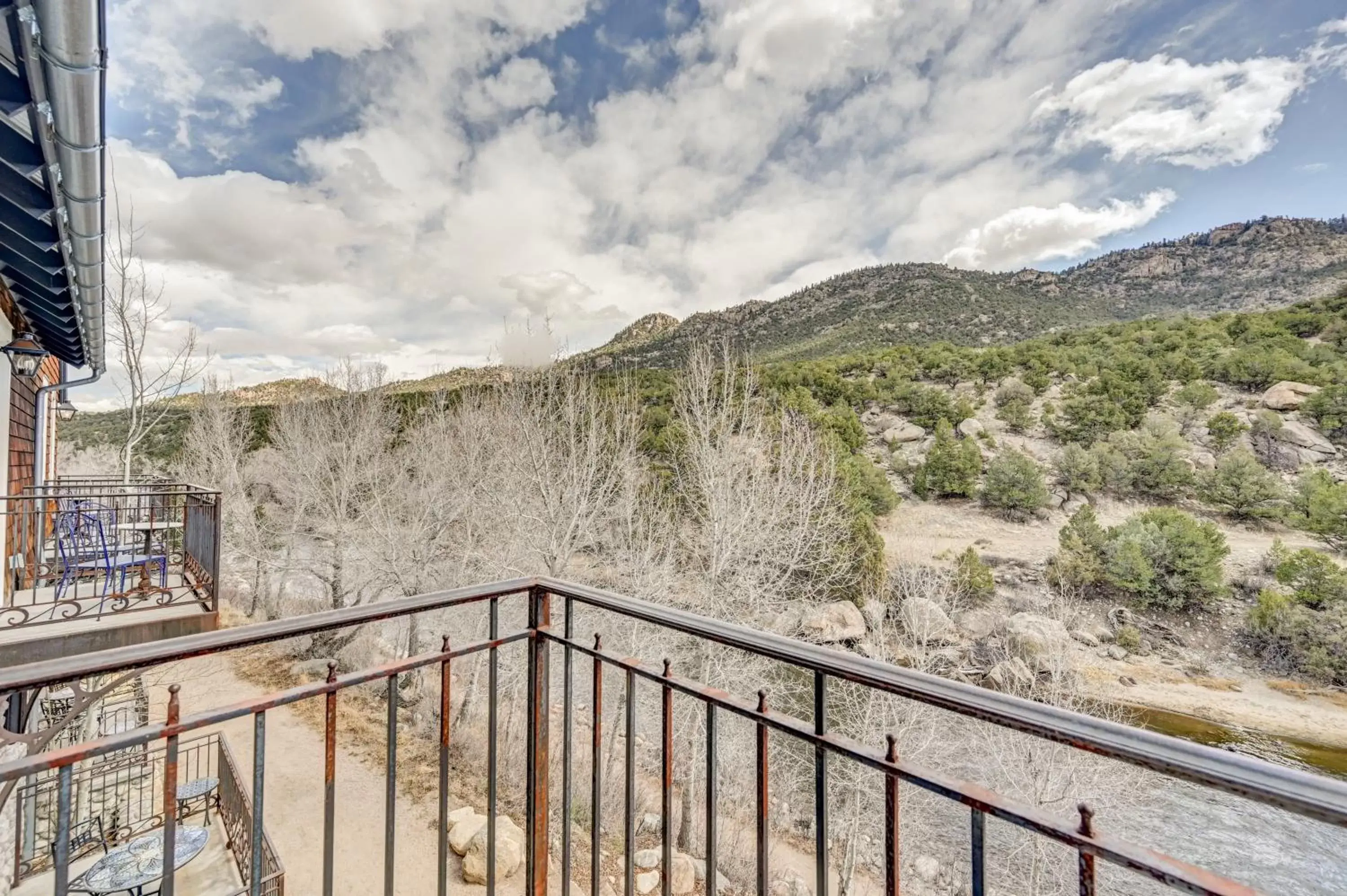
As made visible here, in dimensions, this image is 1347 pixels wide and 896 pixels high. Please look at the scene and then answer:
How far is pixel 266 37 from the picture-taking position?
5.50 m

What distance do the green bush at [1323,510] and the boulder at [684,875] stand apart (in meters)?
16.5

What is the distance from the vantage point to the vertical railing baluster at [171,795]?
947 millimetres

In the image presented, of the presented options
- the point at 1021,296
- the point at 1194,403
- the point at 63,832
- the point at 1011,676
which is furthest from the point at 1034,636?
the point at 1021,296

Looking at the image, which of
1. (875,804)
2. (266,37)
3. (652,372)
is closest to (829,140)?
(652,372)

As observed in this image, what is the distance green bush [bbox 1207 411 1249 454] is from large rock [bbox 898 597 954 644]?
37.1ft

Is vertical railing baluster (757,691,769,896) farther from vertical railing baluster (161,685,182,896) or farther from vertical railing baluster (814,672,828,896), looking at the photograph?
vertical railing baluster (161,685,182,896)

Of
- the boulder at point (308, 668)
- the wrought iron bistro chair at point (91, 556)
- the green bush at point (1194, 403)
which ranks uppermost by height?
the green bush at point (1194, 403)

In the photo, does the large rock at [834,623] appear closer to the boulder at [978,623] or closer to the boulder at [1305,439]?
the boulder at [978,623]

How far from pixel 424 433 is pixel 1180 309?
32.9 metres

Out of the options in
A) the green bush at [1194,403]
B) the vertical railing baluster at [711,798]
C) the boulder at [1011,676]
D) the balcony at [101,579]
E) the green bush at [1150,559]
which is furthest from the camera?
the green bush at [1194,403]

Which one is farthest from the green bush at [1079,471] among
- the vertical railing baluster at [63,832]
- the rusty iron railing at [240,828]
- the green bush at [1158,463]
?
the vertical railing baluster at [63,832]

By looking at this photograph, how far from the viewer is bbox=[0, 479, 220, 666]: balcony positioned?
148 inches

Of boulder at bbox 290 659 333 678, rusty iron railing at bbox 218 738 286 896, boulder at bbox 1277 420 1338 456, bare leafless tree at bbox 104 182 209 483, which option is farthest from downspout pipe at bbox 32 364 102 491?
boulder at bbox 1277 420 1338 456

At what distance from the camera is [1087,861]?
751 mm
